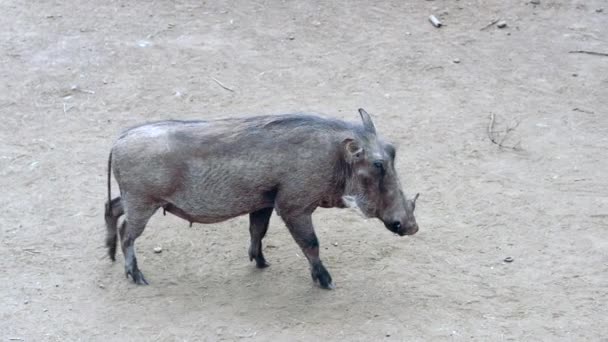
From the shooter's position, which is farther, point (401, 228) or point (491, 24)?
point (491, 24)

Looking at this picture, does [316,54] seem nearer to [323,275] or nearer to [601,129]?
[601,129]

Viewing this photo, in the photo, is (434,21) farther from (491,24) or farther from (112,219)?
(112,219)

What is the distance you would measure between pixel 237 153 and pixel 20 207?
209 cm

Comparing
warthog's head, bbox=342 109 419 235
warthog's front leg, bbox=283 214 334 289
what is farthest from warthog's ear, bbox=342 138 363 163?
warthog's front leg, bbox=283 214 334 289

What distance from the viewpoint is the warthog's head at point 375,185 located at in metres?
6.02

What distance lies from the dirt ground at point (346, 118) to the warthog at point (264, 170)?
0.51m

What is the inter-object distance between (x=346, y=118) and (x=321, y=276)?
272 cm

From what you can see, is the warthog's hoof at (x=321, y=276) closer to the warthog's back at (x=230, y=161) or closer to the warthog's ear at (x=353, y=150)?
the warthog's back at (x=230, y=161)

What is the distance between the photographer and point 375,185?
6.06 meters

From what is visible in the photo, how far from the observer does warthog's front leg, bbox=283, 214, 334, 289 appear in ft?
20.0

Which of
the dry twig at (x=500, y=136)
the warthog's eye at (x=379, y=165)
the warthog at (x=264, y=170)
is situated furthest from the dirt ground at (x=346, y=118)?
the warthog's eye at (x=379, y=165)

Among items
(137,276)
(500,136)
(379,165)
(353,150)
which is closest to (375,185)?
(379,165)

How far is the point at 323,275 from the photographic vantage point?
6211mm

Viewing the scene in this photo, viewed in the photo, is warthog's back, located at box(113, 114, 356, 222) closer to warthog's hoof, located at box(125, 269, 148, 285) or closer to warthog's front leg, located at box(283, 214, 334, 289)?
warthog's front leg, located at box(283, 214, 334, 289)
